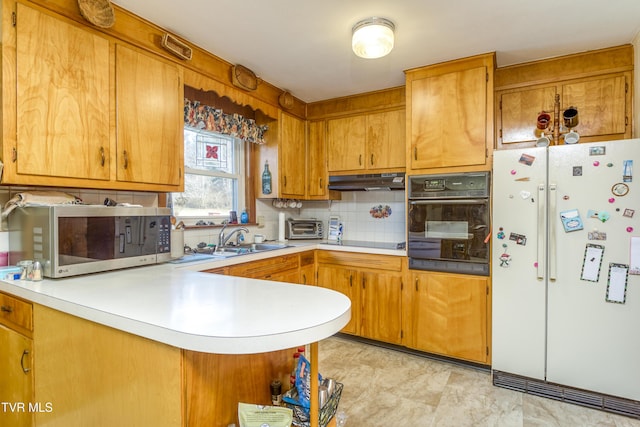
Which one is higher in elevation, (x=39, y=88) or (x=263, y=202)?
(x=39, y=88)

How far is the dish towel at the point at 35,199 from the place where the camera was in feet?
5.36

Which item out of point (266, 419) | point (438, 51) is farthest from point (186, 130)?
point (266, 419)

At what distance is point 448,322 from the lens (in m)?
2.55

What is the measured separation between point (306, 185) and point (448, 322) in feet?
6.28

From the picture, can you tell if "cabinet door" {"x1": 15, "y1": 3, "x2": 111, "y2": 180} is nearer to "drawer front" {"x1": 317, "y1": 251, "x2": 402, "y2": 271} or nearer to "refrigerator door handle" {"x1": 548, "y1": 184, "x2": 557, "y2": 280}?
"drawer front" {"x1": 317, "y1": 251, "x2": 402, "y2": 271}

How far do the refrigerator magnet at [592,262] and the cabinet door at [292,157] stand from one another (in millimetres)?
2393

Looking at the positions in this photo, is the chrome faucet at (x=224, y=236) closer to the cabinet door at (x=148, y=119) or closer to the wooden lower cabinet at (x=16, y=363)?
the cabinet door at (x=148, y=119)

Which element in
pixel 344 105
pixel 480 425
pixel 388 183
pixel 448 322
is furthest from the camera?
pixel 344 105

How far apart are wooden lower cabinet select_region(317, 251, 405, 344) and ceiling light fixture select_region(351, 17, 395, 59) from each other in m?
1.65

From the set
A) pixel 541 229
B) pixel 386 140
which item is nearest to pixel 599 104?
pixel 541 229

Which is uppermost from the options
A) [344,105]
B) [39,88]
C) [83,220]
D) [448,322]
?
[344,105]

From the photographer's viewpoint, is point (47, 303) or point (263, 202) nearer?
point (47, 303)

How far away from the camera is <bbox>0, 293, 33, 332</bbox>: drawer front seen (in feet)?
4.56

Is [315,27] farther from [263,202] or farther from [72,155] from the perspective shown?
[263,202]
